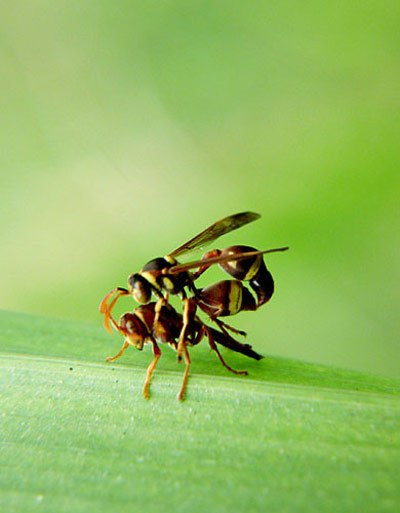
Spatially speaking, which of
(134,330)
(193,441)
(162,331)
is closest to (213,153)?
(162,331)

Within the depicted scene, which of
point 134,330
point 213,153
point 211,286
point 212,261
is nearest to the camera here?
point 212,261

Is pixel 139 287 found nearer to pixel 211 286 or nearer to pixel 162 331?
pixel 162 331

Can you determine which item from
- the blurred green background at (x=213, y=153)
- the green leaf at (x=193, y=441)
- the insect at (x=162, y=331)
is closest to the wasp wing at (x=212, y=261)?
the insect at (x=162, y=331)

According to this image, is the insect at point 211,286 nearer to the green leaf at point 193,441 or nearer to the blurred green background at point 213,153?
the green leaf at point 193,441

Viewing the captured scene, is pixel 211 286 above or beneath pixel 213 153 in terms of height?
beneath

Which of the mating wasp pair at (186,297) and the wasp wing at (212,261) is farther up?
the wasp wing at (212,261)

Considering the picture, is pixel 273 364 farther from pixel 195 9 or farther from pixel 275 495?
pixel 195 9

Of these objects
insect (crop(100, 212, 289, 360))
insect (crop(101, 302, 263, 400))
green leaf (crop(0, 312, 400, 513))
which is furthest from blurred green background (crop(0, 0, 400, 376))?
green leaf (crop(0, 312, 400, 513))
